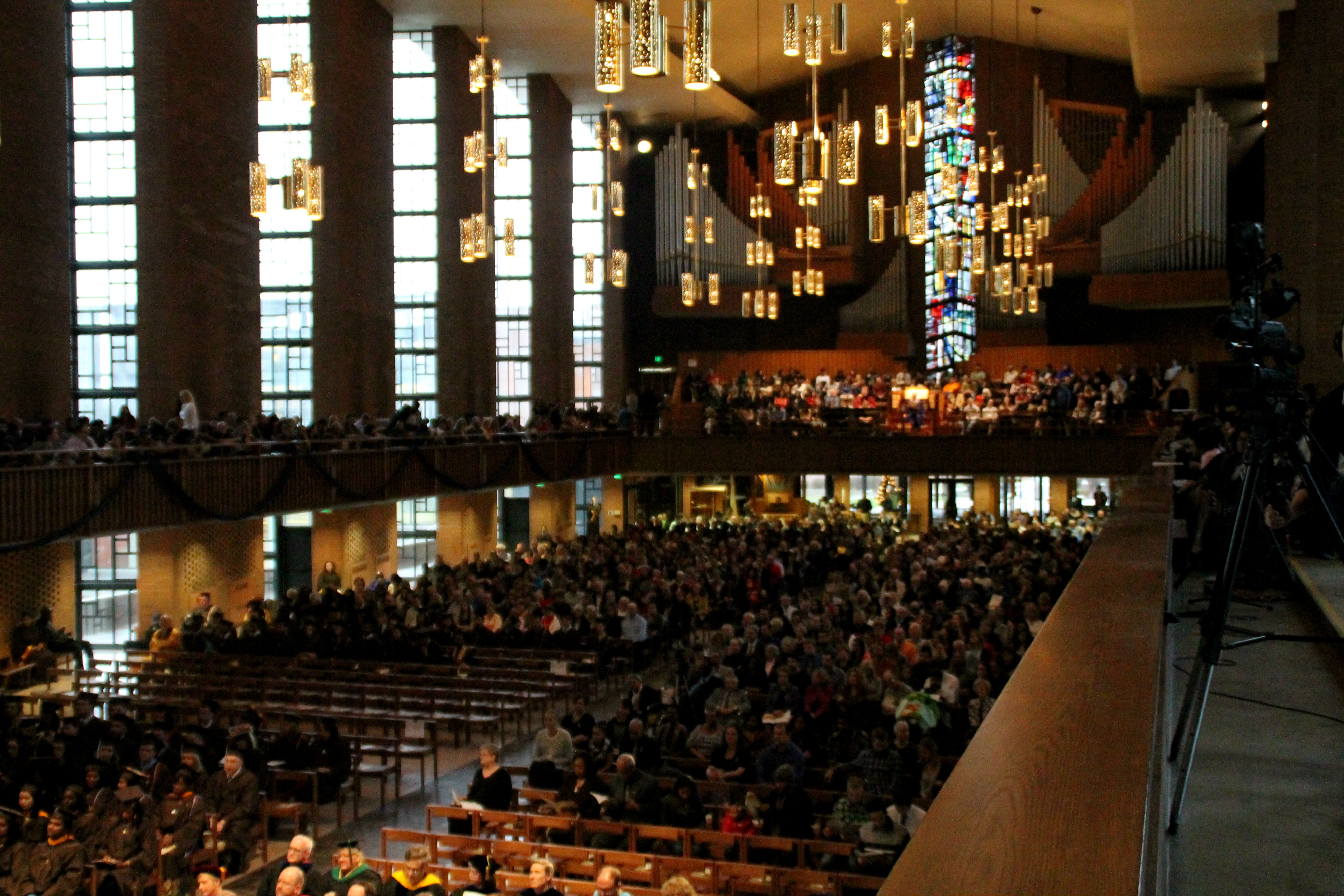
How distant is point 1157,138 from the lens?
106 feet

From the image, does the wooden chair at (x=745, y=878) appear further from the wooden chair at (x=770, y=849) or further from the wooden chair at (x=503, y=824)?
the wooden chair at (x=503, y=824)

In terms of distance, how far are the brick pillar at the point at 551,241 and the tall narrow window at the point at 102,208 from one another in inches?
452

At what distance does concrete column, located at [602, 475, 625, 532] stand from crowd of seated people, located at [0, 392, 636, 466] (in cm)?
665

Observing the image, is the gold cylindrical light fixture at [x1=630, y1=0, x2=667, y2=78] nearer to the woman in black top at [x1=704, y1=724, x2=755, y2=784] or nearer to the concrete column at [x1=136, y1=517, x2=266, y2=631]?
the woman in black top at [x1=704, y1=724, x2=755, y2=784]

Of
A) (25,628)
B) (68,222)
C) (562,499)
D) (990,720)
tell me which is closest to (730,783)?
(990,720)

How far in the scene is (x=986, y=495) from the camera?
31.2 m

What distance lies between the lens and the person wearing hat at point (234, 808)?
9.95 m

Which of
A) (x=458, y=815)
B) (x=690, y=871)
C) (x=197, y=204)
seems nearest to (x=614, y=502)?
(x=197, y=204)

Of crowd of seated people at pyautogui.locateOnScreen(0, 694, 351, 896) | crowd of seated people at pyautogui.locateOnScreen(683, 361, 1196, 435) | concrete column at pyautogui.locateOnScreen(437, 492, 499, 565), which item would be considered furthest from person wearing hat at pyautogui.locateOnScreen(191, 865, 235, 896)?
crowd of seated people at pyautogui.locateOnScreen(683, 361, 1196, 435)

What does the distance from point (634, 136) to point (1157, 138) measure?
47.7ft

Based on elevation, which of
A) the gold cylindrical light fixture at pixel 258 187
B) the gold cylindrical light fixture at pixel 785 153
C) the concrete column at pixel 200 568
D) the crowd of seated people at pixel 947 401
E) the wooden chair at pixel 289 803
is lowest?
the wooden chair at pixel 289 803

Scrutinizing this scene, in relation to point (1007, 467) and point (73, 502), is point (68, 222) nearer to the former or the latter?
point (73, 502)

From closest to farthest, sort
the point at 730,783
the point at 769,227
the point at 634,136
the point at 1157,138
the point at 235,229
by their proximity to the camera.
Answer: the point at 730,783, the point at 235,229, the point at 1157,138, the point at 769,227, the point at 634,136

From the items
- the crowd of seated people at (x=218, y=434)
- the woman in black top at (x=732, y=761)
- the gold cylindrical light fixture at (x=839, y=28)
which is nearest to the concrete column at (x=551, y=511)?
the crowd of seated people at (x=218, y=434)
